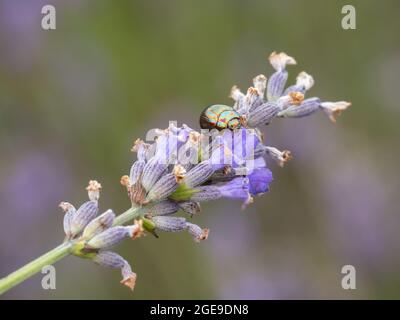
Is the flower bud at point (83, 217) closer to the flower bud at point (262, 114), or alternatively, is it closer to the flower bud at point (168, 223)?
the flower bud at point (168, 223)

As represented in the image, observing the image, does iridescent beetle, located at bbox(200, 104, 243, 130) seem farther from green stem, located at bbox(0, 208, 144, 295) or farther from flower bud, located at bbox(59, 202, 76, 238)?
flower bud, located at bbox(59, 202, 76, 238)

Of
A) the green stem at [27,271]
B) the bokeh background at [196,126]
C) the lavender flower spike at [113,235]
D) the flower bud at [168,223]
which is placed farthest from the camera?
the bokeh background at [196,126]

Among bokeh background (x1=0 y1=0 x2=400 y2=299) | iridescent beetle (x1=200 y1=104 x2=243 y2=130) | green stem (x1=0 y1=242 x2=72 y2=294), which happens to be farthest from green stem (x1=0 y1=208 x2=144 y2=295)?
bokeh background (x1=0 y1=0 x2=400 y2=299)

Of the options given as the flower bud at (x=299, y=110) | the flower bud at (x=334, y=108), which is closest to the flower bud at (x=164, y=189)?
the flower bud at (x=299, y=110)

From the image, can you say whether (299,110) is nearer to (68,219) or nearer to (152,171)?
(152,171)

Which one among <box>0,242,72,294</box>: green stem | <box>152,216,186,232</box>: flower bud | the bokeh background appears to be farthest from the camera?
the bokeh background

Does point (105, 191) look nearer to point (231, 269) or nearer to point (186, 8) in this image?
point (231, 269)
